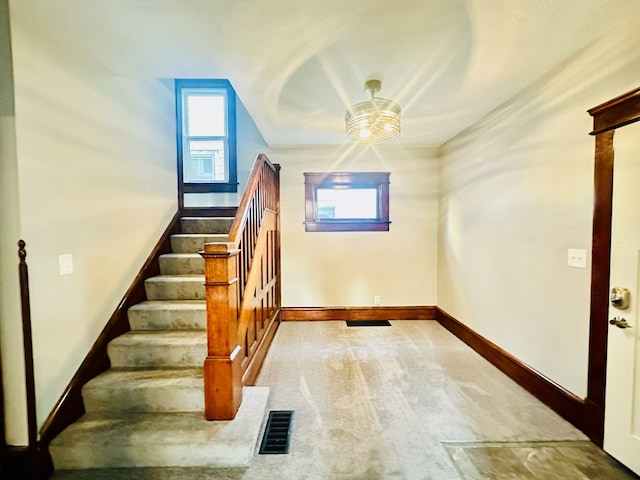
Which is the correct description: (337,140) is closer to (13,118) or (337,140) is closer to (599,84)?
(599,84)

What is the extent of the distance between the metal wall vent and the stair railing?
0.89 ft

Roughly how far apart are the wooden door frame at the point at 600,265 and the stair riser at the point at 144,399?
2.59 m

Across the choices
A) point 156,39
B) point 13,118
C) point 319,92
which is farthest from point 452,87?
point 13,118

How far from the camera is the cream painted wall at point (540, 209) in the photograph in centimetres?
196

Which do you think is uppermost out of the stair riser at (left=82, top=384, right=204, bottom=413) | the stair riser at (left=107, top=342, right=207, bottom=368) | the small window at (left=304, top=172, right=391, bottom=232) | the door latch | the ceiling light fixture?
the ceiling light fixture

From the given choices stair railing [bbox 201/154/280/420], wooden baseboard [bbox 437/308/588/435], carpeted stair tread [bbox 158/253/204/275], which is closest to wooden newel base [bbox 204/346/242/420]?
stair railing [bbox 201/154/280/420]

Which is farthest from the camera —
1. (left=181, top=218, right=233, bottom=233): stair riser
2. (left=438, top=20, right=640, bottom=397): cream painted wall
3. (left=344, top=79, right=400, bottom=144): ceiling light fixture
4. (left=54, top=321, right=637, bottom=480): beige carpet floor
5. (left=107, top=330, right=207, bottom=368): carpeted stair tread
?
(left=181, top=218, right=233, bottom=233): stair riser

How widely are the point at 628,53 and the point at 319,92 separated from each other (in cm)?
202

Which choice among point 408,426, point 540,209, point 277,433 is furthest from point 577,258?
point 277,433

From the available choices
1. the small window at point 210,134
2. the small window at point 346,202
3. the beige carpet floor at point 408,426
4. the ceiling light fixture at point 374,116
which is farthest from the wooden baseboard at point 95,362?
the ceiling light fixture at point 374,116

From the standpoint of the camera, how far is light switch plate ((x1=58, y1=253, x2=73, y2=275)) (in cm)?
187

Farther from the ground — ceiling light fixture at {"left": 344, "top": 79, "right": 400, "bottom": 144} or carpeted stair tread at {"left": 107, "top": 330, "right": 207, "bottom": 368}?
ceiling light fixture at {"left": 344, "top": 79, "right": 400, "bottom": 144}

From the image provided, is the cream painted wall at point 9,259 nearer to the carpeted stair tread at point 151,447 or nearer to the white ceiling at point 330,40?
the carpeted stair tread at point 151,447

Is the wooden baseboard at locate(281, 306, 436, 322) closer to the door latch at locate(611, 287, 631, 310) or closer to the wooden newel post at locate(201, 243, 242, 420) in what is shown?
the wooden newel post at locate(201, 243, 242, 420)
